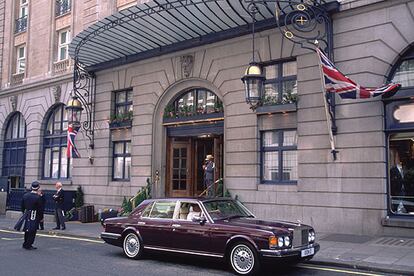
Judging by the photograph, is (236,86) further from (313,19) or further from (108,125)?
(108,125)

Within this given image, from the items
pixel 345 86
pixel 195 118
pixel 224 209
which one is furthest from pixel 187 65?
pixel 224 209

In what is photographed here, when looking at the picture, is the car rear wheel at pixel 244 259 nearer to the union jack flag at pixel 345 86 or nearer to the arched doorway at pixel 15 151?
the union jack flag at pixel 345 86

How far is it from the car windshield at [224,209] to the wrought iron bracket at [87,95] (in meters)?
12.9

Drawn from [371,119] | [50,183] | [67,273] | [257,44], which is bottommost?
[67,273]

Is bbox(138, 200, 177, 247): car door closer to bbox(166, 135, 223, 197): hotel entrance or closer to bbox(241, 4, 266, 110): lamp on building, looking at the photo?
bbox(241, 4, 266, 110): lamp on building

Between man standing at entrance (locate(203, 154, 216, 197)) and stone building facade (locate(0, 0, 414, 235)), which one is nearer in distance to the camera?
stone building facade (locate(0, 0, 414, 235))

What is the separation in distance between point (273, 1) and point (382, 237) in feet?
24.6

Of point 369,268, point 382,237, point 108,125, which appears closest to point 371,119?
point 382,237

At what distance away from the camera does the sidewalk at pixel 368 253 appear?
9102 mm

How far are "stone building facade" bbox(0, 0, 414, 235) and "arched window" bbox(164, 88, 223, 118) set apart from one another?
73 millimetres

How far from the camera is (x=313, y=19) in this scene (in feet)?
47.4

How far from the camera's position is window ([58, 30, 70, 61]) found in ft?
81.6

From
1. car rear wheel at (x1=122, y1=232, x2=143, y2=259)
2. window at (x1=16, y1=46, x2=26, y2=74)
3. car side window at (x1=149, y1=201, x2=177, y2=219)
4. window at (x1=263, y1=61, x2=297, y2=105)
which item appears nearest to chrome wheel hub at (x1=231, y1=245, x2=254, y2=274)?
car side window at (x1=149, y1=201, x2=177, y2=219)

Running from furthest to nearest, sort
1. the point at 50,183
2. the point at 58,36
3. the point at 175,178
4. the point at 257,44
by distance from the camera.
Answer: the point at 58,36
the point at 50,183
the point at 175,178
the point at 257,44
